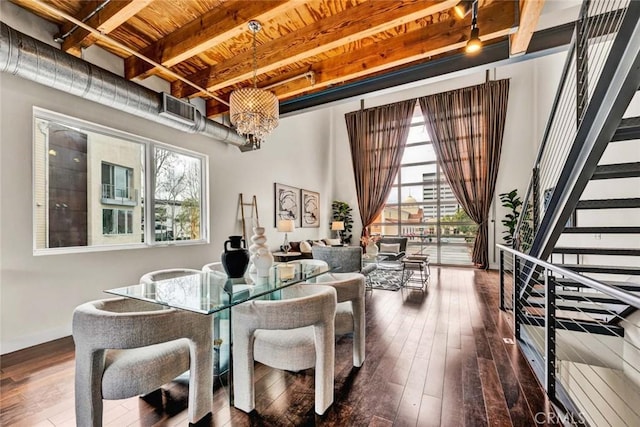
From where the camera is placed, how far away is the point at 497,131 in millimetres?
7141

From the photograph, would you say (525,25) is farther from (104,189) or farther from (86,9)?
(104,189)

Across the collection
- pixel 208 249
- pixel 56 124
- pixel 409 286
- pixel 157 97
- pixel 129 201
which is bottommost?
pixel 409 286

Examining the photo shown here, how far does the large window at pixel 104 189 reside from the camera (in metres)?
2.93

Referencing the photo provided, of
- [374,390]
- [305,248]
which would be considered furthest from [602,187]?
[305,248]

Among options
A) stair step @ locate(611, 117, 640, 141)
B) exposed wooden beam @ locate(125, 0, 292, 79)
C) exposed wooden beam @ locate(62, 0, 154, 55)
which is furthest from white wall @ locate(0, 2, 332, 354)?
stair step @ locate(611, 117, 640, 141)

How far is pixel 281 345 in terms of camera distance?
174 cm

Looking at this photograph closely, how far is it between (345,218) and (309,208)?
1565mm

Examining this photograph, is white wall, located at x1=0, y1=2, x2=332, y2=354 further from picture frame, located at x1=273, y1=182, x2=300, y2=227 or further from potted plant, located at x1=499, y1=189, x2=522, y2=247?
potted plant, located at x1=499, y1=189, x2=522, y2=247

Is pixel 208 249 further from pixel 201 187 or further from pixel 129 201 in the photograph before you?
pixel 129 201

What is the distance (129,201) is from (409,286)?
458 cm

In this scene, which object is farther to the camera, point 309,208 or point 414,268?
point 309,208

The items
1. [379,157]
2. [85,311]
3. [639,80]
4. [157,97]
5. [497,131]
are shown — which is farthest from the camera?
[379,157]

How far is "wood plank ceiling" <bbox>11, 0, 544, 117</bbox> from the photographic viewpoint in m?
2.48

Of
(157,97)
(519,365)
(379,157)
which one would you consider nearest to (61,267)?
(157,97)
